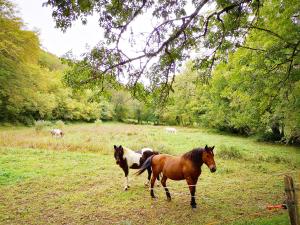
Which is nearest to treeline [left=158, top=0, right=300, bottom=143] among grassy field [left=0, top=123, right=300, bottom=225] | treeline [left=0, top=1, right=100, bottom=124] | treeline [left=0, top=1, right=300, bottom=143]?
treeline [left=0, top=1, right=300, bottom=143]

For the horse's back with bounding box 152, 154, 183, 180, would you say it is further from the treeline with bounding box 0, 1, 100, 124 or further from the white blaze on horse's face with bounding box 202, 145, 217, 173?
the treeline with bounding box 0, 1, 100, 124

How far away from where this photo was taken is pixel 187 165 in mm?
8258

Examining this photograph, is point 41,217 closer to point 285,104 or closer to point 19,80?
point 285,104

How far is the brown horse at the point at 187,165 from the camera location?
774 cm

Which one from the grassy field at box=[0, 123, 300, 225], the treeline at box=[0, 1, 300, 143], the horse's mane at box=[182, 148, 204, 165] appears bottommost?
the grassy field at box=[0, 123, 300, 225]

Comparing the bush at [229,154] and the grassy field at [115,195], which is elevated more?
the bush at [229,154]

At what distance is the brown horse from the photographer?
7738 mm

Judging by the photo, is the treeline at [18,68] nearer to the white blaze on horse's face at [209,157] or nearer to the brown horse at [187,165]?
the brown horse at [187,165]

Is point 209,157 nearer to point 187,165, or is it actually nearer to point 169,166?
point 187,165

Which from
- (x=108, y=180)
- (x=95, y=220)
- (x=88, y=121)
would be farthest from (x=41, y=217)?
(x=88, y=121)

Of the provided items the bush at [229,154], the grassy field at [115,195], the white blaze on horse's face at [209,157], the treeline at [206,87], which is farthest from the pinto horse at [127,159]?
the bush at [229,154]

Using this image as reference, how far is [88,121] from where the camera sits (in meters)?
56.4

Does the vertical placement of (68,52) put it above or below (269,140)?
above

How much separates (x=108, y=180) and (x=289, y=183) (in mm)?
7855
